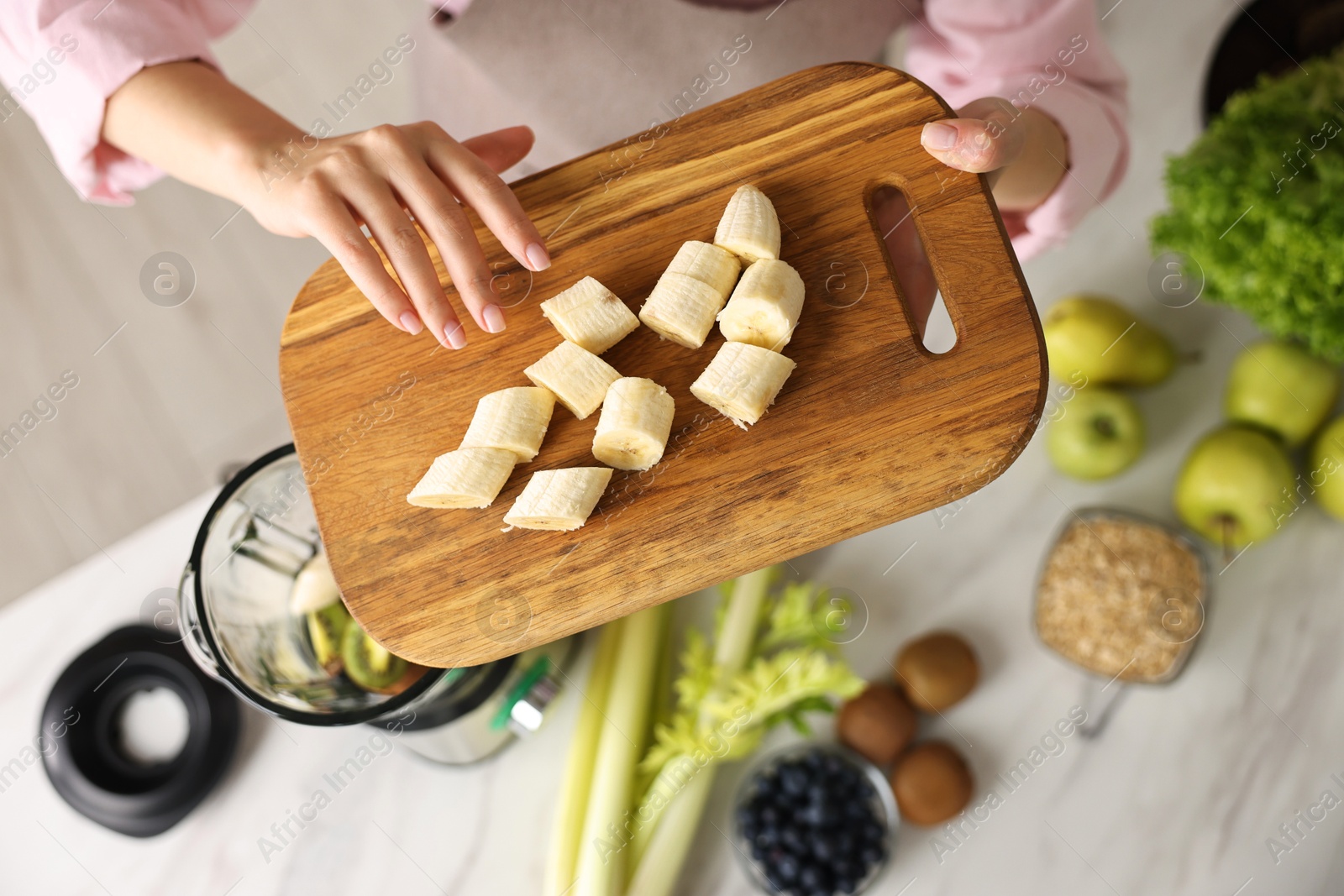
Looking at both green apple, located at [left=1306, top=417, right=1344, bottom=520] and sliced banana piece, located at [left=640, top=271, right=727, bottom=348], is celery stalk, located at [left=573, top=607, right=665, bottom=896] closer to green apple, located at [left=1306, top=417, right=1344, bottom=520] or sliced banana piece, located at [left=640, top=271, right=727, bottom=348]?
sliced banana piece, located at [left=640, top=271, right=727, bottom=348]

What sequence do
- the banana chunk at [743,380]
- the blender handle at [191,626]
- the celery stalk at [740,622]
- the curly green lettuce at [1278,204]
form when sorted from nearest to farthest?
the banana chunk at [743,380], the blender handle at [191,626], the curly green lettuce at [1278,204], the celery stalk at [740,622]

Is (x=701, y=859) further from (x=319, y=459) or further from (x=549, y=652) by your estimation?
(x=319, y=459)

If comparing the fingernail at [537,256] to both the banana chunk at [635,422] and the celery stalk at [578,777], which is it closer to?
the banana chunk at [635,422]

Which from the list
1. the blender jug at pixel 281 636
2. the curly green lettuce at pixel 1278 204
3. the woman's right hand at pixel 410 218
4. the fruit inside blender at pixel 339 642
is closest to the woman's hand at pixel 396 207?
the woman's right hand at pixel 410 218

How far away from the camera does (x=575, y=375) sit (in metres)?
0.79

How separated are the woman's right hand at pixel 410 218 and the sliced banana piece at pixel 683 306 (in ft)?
0.38

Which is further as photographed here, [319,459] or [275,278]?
[275,278]

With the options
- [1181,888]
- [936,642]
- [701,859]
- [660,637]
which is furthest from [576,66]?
[1181,888]

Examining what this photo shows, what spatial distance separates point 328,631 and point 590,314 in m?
0.50

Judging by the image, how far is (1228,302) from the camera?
3.78 ft

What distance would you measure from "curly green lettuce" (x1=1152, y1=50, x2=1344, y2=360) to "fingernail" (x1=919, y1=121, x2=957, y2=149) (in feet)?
1.69

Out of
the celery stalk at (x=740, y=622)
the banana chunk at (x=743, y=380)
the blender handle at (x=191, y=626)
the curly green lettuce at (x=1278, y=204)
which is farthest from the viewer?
the celery stalk at (x=740, y=622)

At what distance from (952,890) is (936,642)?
0.33 metres

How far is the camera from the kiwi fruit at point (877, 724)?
1107 millimetres
